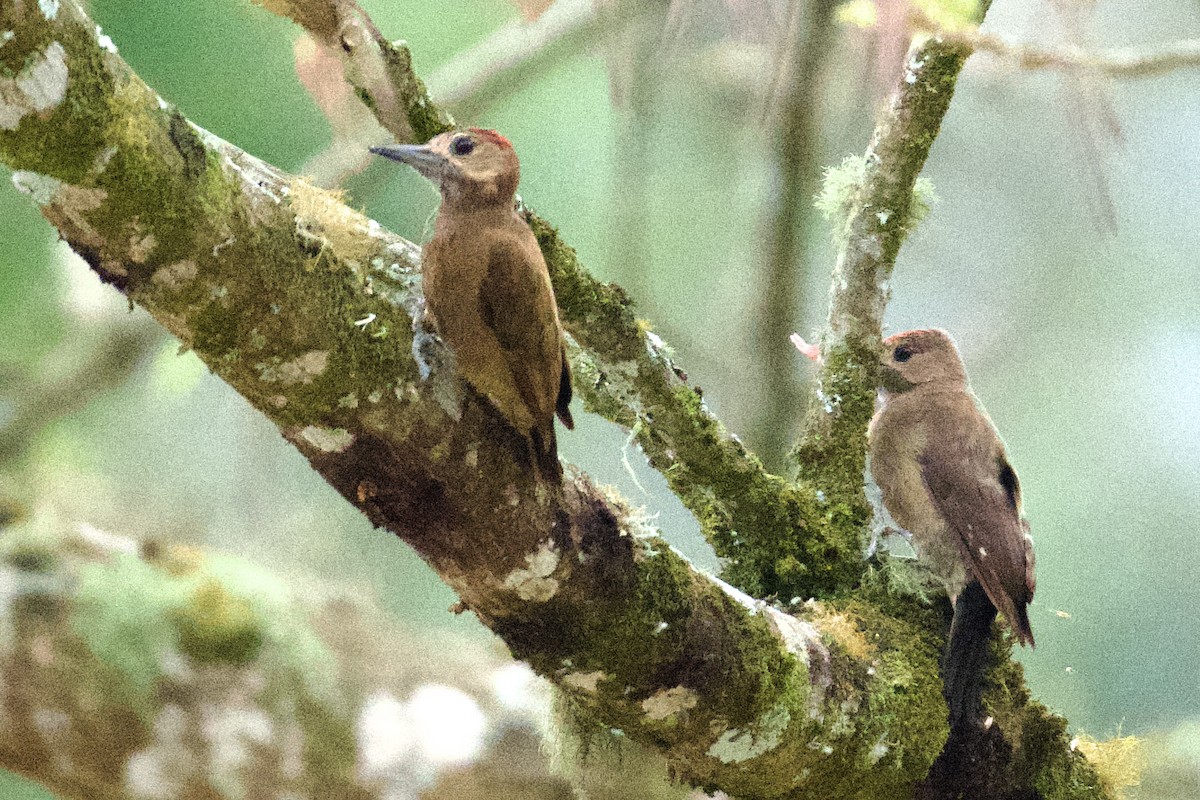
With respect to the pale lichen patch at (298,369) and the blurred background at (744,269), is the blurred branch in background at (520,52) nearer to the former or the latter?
the blurred background at (744,269)

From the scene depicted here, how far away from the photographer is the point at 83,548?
3.14 meters

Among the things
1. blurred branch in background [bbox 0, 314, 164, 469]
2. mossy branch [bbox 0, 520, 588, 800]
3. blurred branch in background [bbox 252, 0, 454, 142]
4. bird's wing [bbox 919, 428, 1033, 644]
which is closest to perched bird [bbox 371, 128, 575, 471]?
blurred branch in background [bbox 252, 0, 454, 142]

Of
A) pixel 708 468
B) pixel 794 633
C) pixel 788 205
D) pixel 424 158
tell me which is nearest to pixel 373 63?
pixel 424 158

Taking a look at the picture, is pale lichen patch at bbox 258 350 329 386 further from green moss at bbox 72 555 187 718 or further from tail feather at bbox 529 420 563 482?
green moss at bbox 72 555 187 718

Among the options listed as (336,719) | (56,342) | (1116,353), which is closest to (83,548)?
(56,342)

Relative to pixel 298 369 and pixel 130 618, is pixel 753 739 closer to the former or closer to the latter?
pixel 298 369

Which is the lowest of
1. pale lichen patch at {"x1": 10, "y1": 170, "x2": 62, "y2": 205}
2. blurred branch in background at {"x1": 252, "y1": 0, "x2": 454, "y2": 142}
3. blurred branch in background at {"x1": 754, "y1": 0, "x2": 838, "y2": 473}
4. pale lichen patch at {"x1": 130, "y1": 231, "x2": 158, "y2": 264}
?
pale lichen patch at {"x1": 10, "y1": 170, "x2": 62, "y2": 205}

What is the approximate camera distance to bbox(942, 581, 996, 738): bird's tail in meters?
1.84

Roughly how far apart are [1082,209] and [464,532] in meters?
2.96

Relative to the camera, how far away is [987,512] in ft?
6.22

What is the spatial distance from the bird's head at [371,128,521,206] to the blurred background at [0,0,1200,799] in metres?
1.83

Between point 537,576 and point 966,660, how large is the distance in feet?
2.90

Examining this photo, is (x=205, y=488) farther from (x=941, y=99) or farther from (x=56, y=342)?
(x=941, y=99)

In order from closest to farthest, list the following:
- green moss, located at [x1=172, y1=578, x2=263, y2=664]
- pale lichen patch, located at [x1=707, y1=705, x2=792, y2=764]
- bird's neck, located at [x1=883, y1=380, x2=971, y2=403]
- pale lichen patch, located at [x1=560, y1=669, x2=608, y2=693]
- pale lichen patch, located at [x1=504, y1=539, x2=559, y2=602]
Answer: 1. pale lichen patch, located at [x1=504, y1=539, x2=559, y2=602]
2. pale lichen patch, located at [x1=560, y1=669, x2=608, y2=693]
3. pale lichen patch, located at [x1=707, y1=705, x2=792, y2=764]
4. bird's neck, located at [x1=883, y1=380, x2=971, y2=403]
5. green moss, located at [x1=172, y1=578, x2=263, y2=664]
